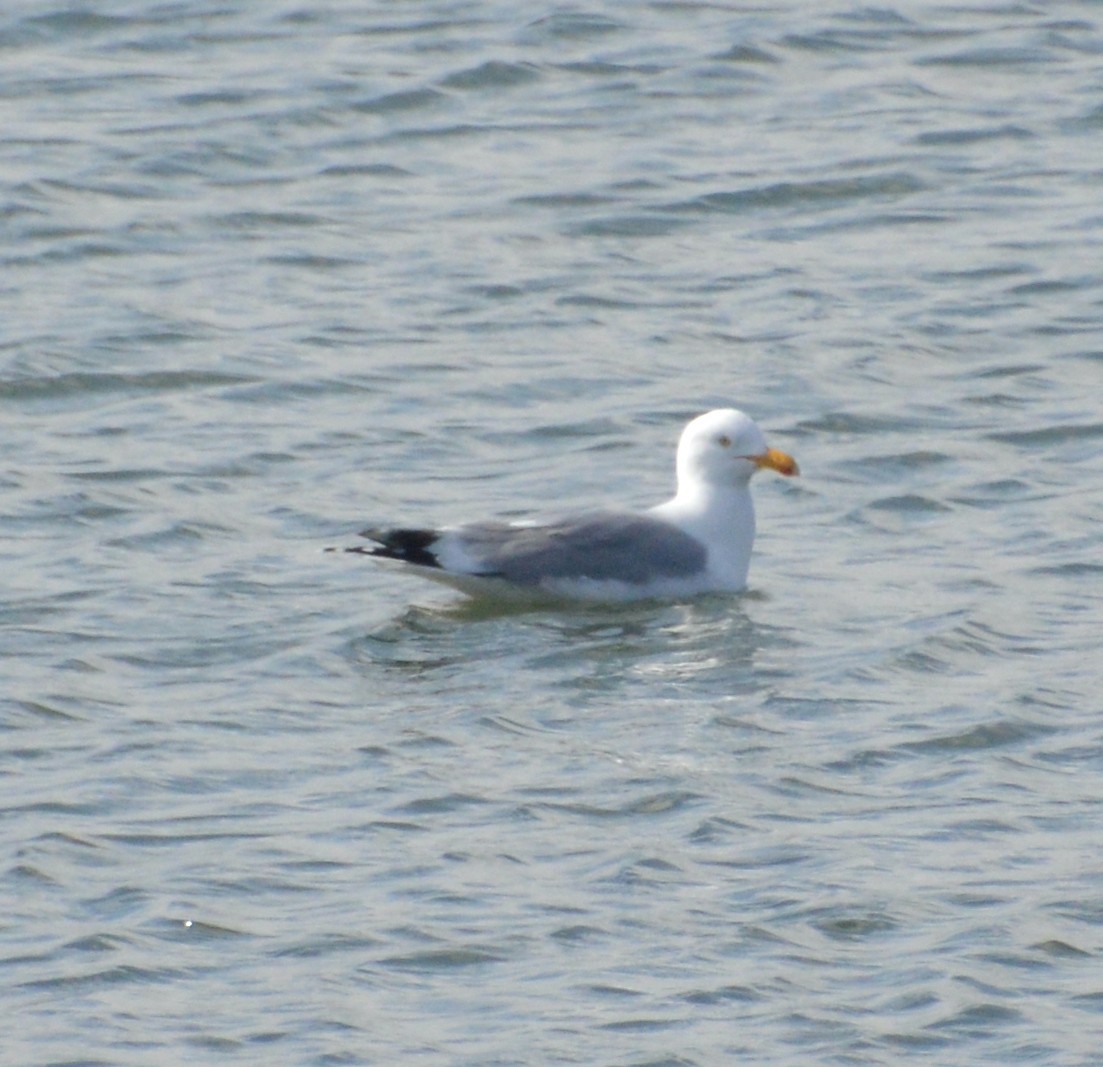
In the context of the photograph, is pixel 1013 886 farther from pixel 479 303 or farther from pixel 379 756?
pixel 479 303

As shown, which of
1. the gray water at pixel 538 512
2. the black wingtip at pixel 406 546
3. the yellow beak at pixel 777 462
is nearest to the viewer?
the gray water at pixel 538 512

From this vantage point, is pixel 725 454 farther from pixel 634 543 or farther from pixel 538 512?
pixel 538 512

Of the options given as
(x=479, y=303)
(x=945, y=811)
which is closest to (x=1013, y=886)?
(x=945, y=811)

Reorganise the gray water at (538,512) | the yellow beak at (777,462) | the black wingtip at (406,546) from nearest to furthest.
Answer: the gray water at (538,512), the black wingtip at (406,546), the yellow beak at (777,462)

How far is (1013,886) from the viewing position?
7.29m

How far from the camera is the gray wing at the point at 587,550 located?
10086 mm

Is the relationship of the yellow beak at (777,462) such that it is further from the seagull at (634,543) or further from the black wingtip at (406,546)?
the black wingtip at (406,546)

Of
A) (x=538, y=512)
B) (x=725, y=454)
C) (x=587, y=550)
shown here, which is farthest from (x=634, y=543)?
(x=538, y=512)

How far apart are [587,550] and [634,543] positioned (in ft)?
0.75

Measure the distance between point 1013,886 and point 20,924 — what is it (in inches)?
98.7

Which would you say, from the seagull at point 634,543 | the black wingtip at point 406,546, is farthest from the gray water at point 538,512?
the black wingtip at point 406,546

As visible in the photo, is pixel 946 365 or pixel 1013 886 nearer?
pixel 1013 886

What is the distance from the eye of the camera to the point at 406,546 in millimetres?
10008

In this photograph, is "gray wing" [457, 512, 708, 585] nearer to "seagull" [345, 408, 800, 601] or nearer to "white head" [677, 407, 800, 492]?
"seagull" [345, 408, 800, 601]
